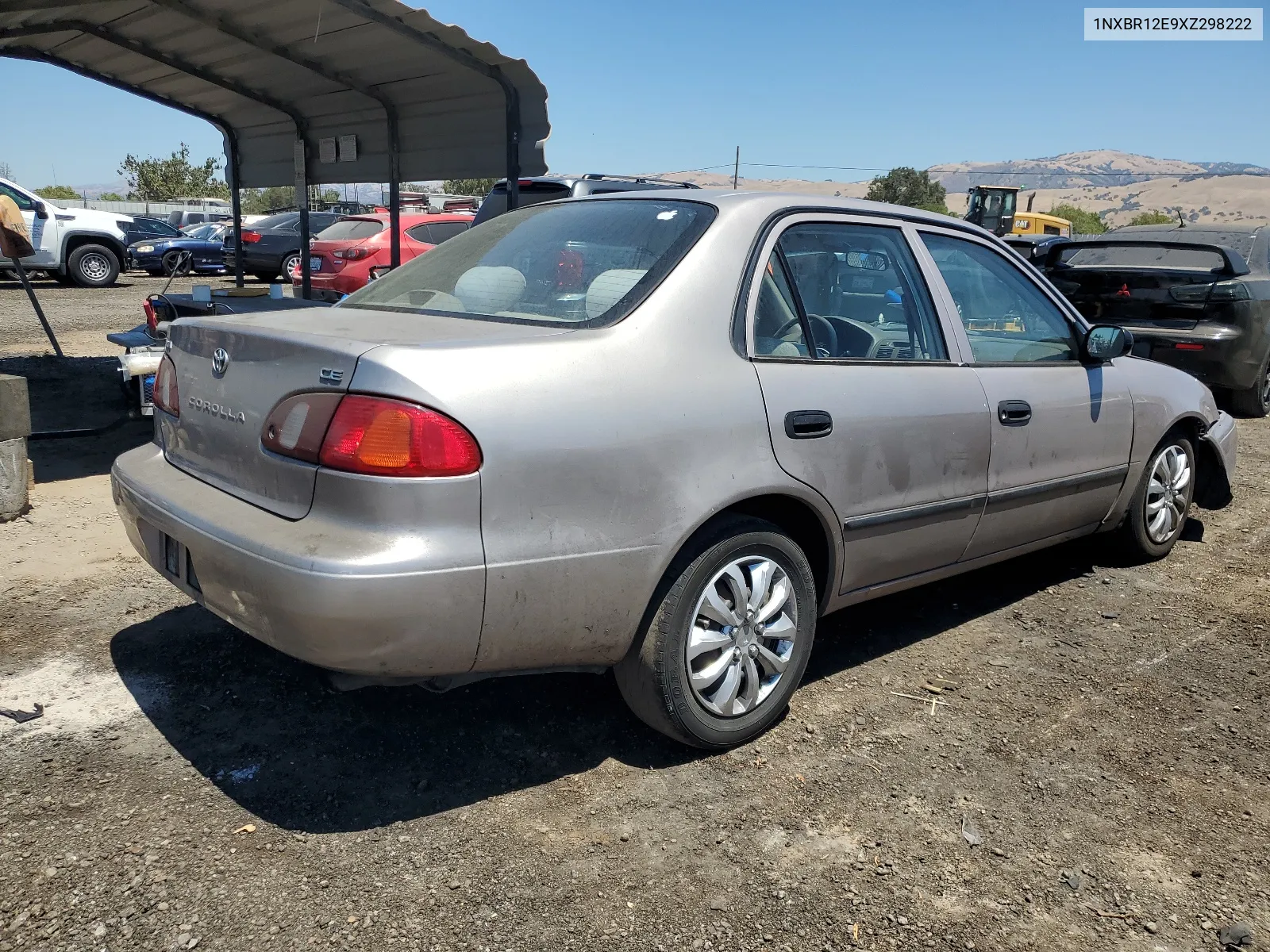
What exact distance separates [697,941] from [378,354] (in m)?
1.56

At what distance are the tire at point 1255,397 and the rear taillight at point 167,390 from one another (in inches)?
343

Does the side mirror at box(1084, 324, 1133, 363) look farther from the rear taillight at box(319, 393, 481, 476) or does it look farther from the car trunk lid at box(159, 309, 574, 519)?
the rear taillight at box(319, 393, 481, 476)

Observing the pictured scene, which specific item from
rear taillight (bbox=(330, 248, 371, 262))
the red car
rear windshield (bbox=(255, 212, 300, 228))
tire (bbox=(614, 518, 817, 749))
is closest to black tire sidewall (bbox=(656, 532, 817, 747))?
tire (bbox=(614, 518, 817, 749))

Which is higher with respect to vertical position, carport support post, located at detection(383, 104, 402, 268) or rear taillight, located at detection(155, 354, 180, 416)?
carport support post, located at detection(383, 104, 402, 268)

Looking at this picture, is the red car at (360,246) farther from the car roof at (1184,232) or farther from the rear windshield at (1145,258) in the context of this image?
the car roof at (1184,232)

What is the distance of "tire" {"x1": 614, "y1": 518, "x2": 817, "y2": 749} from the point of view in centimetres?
285

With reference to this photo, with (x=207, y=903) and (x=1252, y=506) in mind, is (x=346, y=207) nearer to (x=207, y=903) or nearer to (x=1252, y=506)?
(x=1252, y=506)

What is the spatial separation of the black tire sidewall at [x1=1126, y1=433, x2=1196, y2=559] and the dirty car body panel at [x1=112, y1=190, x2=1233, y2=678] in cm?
106

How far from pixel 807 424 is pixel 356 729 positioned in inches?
66.7

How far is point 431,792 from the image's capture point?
2.83m

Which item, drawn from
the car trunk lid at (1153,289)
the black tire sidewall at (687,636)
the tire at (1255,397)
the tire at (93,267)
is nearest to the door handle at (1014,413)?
the black tire sidewall at (687,636)

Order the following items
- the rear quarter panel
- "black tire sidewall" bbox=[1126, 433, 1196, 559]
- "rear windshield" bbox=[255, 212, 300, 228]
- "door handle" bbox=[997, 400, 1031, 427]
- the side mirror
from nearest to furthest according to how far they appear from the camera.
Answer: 1. the rear quarter panel
2. "door handle" bbox=[997, 400, 1031, 427]
3. the side mirror
4. "black tire sidewall" bbox=[1126, 433, 1196, 559]
5. "rear windshield" bbox=[255, 212, 300, 228]

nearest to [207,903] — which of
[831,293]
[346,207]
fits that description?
[831,293]

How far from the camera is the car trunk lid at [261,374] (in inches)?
101
